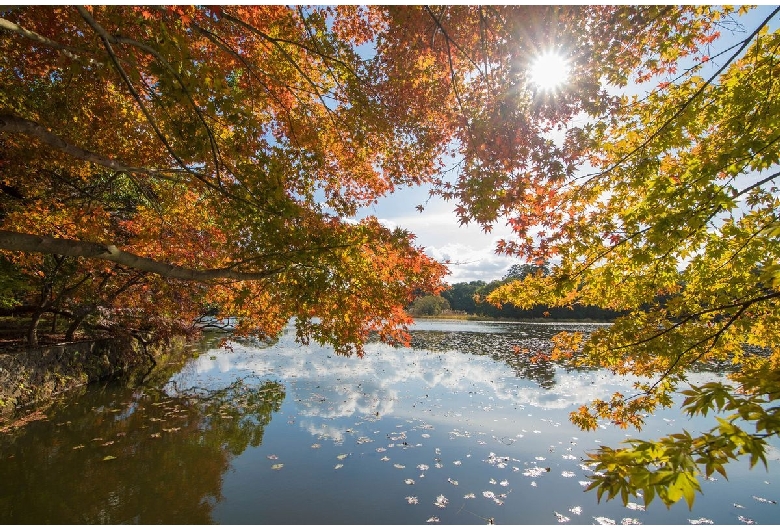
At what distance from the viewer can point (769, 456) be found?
6.89m

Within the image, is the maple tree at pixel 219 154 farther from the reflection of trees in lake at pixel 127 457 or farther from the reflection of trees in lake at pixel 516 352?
the reflection of trees in lake at pixel 516 352

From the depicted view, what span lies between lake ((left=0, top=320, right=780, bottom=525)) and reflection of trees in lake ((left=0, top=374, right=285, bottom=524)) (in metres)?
0.03

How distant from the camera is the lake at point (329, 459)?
4863 millimetres

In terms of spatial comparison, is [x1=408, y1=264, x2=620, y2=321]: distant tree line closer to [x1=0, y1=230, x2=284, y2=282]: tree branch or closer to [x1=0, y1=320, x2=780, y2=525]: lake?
[x1=0, y1=320, x2=780, y2=525]: lake

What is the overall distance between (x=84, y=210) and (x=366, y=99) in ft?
23.8

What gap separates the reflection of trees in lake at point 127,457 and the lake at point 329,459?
0.09 feet

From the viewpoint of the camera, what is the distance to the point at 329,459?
6383mm

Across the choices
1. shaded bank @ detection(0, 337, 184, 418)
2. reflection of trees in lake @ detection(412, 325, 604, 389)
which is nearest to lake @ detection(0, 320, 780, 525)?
shaded bank @ detection(0, 337, 184, 418)

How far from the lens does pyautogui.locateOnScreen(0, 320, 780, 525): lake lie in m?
4.86

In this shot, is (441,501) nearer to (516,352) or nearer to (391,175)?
(391,175)

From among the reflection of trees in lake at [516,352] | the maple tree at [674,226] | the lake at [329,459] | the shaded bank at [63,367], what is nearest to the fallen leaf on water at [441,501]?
the lake at [329,459]

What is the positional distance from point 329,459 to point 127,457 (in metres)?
3.44

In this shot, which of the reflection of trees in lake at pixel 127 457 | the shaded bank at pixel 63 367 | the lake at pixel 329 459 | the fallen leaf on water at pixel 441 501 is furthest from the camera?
the shaded bank at pixel 63 367

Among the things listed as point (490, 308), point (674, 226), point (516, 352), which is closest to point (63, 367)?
point (674, 226)
